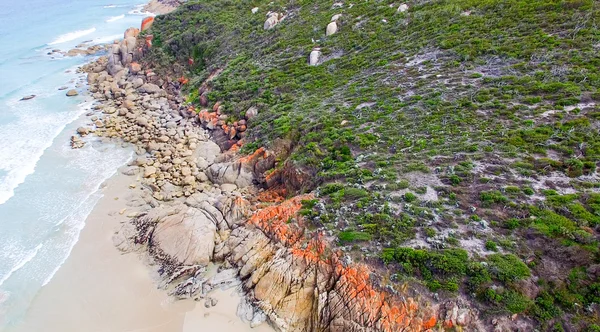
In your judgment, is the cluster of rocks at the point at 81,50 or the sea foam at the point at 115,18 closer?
the cluster of rocks at the point at 81,50

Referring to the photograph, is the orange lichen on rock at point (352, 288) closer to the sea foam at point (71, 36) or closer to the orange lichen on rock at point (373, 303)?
the orange lichen on rock at point (373, 303)

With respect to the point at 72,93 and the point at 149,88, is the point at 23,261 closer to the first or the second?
the point at 149,88

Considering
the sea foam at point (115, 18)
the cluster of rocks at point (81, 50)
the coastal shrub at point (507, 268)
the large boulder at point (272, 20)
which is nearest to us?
the coastal shrub at point (507, 268)

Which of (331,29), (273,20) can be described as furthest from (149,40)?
(331,29)

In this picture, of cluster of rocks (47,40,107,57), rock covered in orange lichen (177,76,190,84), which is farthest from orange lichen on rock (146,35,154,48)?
cluster of rocks (47,40,107,57)

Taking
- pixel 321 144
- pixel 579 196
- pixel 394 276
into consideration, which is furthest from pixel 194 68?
pixel 579 196

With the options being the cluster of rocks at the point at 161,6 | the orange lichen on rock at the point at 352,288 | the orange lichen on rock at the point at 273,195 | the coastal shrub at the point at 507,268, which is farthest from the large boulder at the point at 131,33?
the coastal shrub at the point at 507,268

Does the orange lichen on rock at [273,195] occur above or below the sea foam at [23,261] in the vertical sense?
above

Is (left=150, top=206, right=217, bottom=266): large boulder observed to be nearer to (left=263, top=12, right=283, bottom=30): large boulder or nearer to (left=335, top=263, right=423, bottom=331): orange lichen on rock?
(left=335, top=263, right=423, bottom=331): orange lichen on rock
